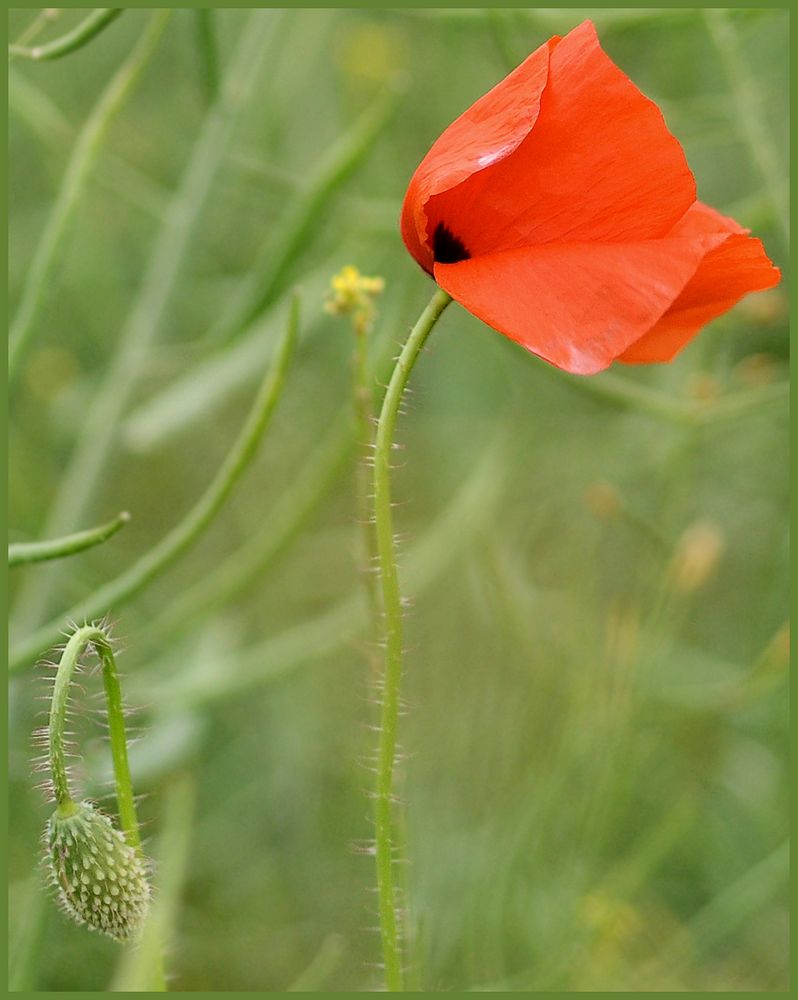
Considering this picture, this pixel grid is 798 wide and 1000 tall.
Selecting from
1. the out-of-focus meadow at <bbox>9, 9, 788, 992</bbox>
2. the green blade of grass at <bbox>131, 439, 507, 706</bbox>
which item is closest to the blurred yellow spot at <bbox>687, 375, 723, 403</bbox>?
the out-of-focus meadow at <bbox>9, 9, 788, 992</bbox>

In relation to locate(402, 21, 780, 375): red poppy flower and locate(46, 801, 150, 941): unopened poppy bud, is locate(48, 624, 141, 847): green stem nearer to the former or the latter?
locate(46, 801, 150, 941): unopened poppy bud

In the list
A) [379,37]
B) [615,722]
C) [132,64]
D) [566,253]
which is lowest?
[615,722]

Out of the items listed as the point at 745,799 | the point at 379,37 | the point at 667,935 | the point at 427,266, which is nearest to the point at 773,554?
the point at 745,799

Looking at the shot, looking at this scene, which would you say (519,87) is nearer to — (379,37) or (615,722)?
(615,722)

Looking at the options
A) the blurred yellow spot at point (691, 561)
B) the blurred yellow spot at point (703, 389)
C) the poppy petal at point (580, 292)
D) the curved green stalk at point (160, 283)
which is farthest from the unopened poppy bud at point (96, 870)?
the blurred yellow spot at point (703, 389)

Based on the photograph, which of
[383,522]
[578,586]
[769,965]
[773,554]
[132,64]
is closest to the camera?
[383,522]

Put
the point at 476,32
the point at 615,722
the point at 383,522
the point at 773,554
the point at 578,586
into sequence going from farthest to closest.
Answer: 1. the point at 476,32
2. the point at 773,554
3. the point at 578,586
4. the point at 615,722
5. the point at 383,522

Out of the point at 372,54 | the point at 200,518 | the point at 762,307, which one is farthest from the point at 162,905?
the point at 372,54
